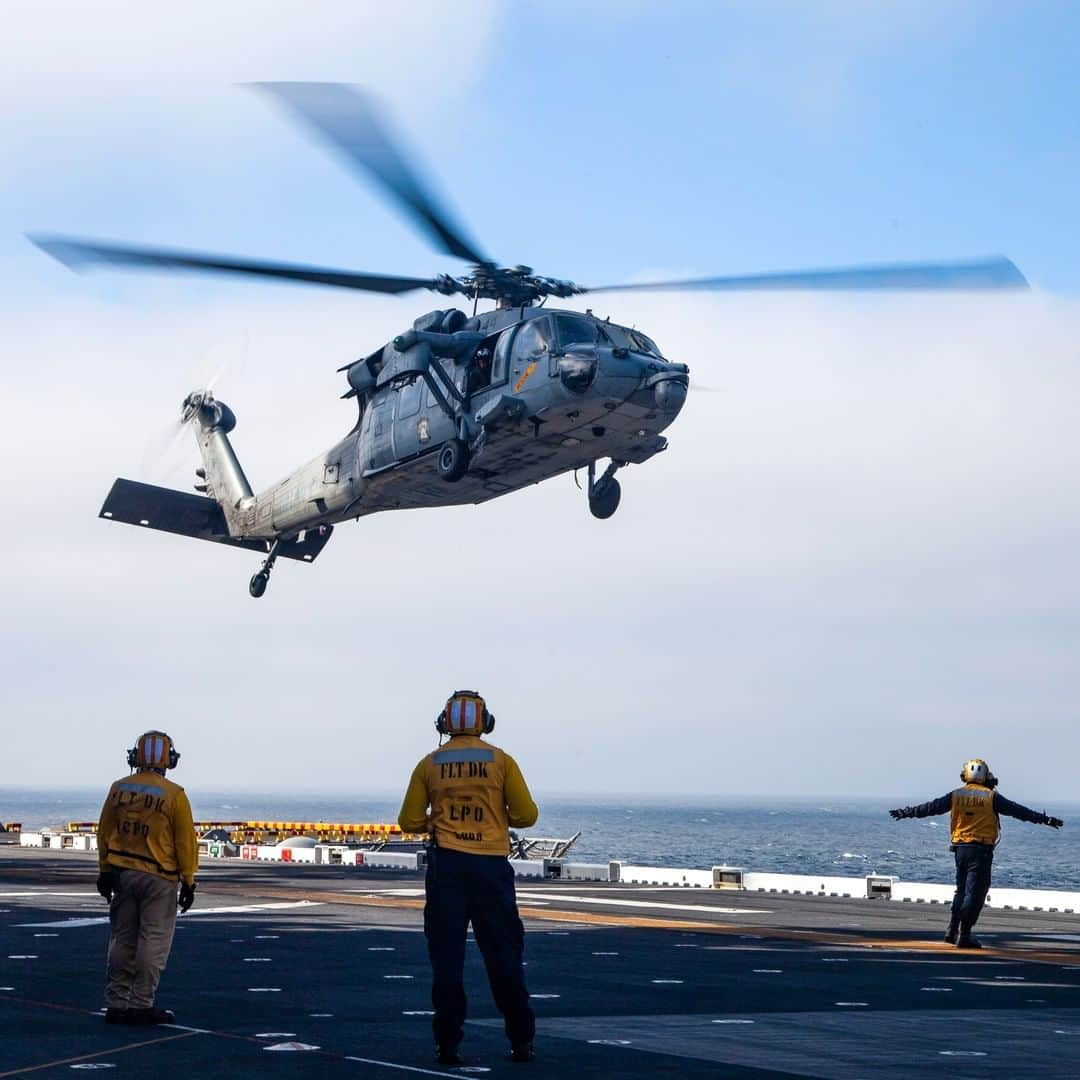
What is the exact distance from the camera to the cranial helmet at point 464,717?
10695 millimetres

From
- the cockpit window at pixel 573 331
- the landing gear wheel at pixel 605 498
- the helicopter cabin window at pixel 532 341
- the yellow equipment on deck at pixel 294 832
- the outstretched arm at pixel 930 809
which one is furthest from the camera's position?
the yellow equipment on deck at pixel 294 832

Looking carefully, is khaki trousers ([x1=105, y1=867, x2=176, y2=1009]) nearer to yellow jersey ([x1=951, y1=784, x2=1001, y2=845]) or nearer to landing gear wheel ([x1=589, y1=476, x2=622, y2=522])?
yellow jersey ([x1=951, y1=784, x2=1001, y2=845])

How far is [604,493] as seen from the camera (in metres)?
29.0

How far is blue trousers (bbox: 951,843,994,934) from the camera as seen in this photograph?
1848cm

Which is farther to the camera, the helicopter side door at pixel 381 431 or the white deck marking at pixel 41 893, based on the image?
the helicopter side door at pixel 381 431

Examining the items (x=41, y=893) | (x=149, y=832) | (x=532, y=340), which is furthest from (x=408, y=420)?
(x=149, y=832)

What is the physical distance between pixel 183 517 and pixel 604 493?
430 inches

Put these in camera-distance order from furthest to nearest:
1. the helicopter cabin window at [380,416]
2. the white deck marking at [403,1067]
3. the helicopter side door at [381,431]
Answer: the helicopter cabin window at [380,416] < the helicopter side door at [381,431] < the white deck marking at [403,1067]

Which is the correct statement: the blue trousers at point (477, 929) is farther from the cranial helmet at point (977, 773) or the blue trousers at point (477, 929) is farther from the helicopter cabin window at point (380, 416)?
the helicopter cabin window at point (380, 416)

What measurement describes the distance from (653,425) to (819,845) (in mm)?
152671

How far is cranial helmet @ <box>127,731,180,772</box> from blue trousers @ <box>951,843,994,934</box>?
10.3 metres

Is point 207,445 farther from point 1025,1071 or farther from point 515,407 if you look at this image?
point 1025,1071

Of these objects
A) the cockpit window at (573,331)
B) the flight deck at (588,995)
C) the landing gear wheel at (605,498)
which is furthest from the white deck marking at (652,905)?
the cockpit window at (573,331)

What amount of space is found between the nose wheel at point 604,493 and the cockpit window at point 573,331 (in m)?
3.11
